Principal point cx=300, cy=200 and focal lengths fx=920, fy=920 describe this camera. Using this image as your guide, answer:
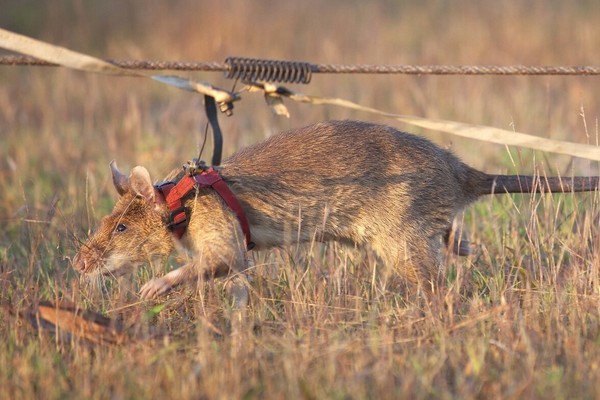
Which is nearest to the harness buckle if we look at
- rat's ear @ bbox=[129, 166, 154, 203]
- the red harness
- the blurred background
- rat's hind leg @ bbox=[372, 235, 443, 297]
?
the red harness

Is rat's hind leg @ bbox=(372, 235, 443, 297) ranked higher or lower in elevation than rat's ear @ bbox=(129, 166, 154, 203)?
lower

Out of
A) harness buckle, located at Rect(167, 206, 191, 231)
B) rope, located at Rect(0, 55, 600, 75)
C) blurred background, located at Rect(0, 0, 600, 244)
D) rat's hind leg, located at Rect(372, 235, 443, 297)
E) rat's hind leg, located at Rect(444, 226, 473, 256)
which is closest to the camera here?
rope, located at Rect(0, 55, 600, 75)

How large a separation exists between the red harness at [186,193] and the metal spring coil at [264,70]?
49cm

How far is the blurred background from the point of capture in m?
7.75

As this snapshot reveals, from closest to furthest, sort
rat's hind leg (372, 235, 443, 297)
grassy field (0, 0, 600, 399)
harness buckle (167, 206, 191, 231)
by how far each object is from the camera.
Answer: grassy field (0, 0, 600, 399), harness buckle (167, 206, 191, 231), rat's hind leg (372, 235, 443, 297)

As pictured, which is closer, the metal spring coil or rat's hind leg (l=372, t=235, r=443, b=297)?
the metal spring coil

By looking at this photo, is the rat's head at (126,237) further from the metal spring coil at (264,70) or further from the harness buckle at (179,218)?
the metal spring coil at (264,70)

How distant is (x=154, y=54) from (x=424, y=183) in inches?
310

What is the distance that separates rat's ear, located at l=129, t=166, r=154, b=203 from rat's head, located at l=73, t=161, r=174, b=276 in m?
0.03

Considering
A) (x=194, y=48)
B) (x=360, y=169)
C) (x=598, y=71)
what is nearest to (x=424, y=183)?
(x=360, y=169)

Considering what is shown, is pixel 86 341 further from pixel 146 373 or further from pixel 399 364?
pixel 399 364

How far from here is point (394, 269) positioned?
461cm

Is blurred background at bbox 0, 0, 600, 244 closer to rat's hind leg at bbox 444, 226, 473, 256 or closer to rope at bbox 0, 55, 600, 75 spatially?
rat's hind leg at bbox 444, 226, 473, 256

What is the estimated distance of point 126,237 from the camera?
451 centimetres
